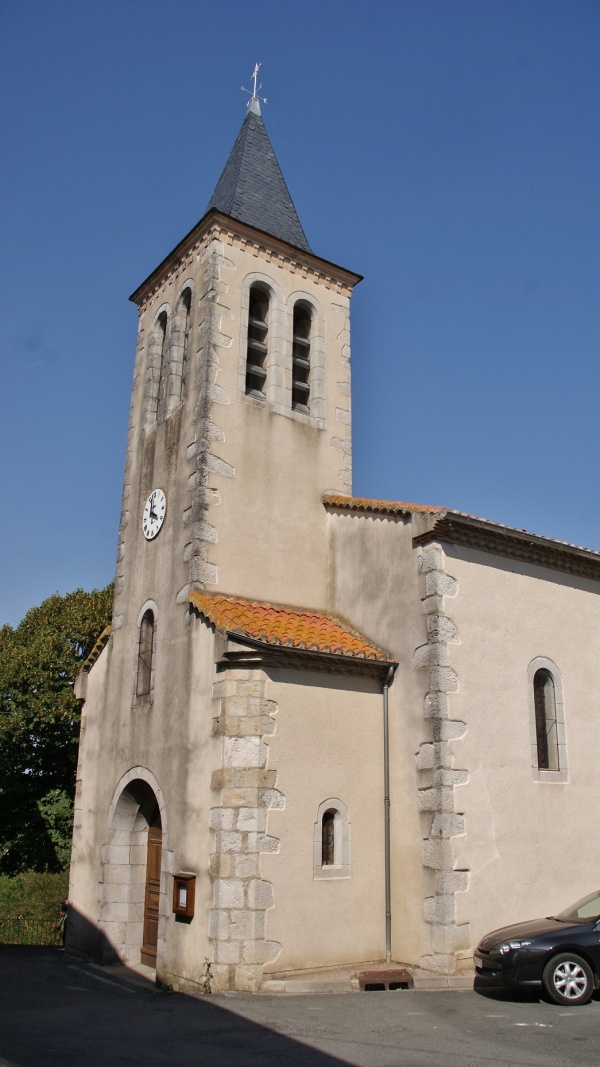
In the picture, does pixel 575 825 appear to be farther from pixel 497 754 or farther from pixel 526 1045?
pixel 526 1045

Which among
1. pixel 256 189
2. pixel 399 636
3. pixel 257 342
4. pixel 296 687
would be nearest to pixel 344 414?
pixel 257 342

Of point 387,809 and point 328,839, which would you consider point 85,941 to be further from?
point 387,809

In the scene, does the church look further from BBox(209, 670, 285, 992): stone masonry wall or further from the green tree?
the green tree

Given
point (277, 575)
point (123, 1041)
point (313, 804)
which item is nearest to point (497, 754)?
point (313, 804)

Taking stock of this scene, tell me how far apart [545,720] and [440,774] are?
246cm

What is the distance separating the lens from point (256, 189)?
15.5 metres

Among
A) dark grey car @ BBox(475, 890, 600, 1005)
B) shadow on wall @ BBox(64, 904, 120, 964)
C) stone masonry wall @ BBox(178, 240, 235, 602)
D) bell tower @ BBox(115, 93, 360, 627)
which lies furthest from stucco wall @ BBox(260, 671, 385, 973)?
shadow on wall @ BBox(64, 904, 120, 964)

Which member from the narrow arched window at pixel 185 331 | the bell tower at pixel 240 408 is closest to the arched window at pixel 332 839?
the bell tower at pixel 240 408

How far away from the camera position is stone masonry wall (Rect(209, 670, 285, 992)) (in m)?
9.33

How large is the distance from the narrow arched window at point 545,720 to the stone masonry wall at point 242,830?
4.02 m

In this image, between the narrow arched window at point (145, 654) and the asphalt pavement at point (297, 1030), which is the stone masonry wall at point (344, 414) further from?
the asphalt pavement at point (297, 1030)

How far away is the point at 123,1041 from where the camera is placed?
713 cm

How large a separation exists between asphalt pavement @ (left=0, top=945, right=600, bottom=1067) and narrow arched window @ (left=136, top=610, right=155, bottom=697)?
408cm

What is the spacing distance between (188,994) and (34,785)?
15306 mm
